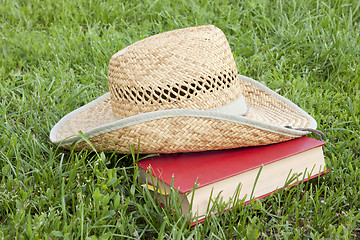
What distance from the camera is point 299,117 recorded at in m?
2.25

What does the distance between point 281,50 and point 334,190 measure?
1.63 m

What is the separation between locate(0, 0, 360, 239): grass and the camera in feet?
5.72

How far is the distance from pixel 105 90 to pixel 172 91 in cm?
123

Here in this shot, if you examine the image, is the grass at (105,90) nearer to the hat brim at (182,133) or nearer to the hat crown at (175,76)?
the hat brim at (182,133)

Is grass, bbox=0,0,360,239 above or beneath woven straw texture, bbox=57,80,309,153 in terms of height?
beneath

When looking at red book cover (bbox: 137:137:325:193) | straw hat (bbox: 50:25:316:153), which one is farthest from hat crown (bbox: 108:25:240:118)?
red book cover (bbox: 137:137:325:193)

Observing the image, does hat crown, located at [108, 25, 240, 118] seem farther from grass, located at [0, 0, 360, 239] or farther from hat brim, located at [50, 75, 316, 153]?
grass, located at [0, 0, 360, 239]

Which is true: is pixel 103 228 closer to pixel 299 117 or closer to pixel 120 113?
pixel 120 113

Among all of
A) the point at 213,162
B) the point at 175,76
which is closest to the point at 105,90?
the point at 175,76

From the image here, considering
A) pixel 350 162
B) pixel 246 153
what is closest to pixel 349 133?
pixel 350 162

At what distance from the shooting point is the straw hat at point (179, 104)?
1867 mm

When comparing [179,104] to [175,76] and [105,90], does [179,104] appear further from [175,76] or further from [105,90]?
[105,90]

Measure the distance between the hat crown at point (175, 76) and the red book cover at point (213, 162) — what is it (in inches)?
8.6

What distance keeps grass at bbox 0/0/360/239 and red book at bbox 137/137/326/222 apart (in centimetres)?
6
